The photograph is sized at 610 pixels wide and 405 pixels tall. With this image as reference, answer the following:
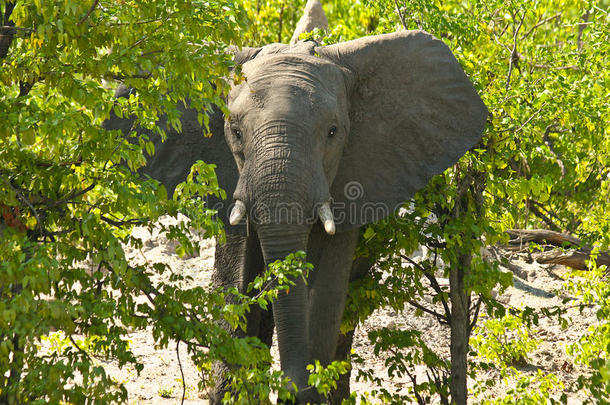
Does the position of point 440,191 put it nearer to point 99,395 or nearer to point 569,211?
point 99,395

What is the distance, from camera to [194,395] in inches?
333

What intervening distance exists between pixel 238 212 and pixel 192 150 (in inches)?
49.8

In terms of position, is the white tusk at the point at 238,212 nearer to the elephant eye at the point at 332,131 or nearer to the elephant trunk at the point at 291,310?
the elephant trunk at the point at 291,310

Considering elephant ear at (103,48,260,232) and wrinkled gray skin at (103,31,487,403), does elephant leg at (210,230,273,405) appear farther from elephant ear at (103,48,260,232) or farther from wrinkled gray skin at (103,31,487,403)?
elephant ear at (103,48,260,232)

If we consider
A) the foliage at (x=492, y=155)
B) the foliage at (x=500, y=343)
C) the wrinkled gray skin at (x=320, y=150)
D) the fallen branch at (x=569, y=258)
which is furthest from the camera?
the fallen branch at (x=569, y=258)

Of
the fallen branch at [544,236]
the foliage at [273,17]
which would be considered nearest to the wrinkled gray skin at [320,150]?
the fallen branch at [544,236]

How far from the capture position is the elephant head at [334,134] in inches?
241

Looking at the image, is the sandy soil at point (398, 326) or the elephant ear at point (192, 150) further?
the sandy soil at point (398, 326)

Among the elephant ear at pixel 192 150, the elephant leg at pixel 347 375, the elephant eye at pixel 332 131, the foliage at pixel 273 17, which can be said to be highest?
the foliage at pixel 273 17

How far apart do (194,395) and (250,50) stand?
3.48m

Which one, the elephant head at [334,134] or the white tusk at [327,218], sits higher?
the elephant head at [334,134]

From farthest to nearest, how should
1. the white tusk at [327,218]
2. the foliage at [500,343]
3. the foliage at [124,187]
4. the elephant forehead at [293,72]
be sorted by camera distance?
the foliage at [500,343] → the elephant forehead at [293,72] → the white tusk at [327,218] → the foliage at [124,187]

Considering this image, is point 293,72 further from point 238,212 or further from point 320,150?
point 238,212

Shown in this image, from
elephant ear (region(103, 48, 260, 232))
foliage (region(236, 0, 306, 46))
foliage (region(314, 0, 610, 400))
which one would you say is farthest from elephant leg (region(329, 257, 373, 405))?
foliage (region(236, 0, 306, 46))
